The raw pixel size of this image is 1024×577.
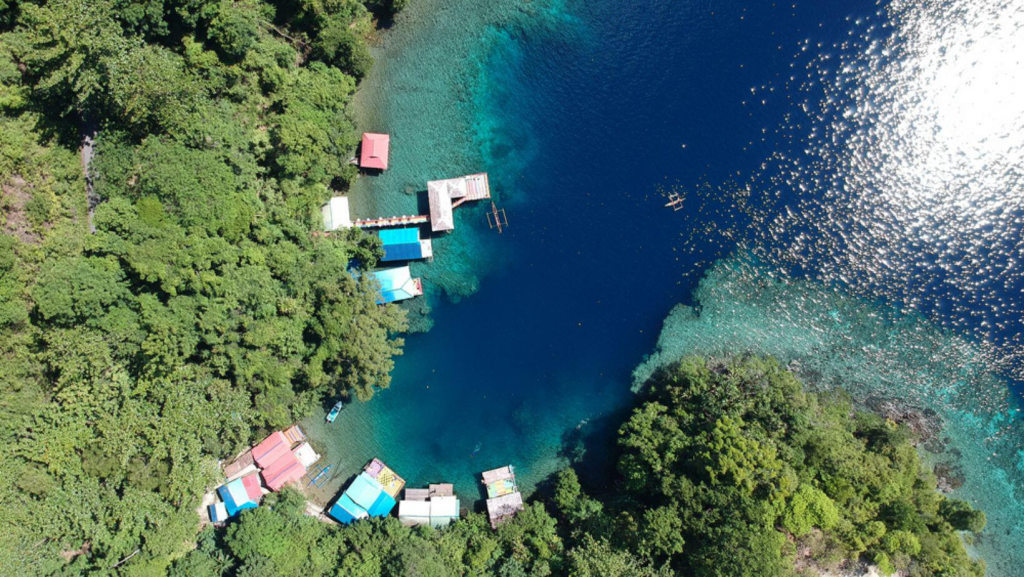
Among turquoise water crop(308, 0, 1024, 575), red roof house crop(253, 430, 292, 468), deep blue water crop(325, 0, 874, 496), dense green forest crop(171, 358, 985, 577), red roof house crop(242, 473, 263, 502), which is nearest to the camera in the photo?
dense green forest crop(171, 358, 985, 577)

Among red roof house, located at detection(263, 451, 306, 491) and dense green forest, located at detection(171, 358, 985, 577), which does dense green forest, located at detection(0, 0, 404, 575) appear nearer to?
red roof house, located at detection(263, 451, 306, 491)

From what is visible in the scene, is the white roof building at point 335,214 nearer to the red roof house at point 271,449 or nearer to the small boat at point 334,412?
the small boat at point 334,412

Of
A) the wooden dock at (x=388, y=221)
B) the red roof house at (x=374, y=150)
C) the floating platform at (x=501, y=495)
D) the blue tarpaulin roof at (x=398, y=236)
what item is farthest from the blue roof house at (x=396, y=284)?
the floating platform at (x=501, y=495)

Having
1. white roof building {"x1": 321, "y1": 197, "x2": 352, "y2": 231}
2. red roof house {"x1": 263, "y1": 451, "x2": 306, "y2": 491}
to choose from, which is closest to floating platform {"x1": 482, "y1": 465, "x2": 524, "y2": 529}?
red roof house {"x1": 263, "y1": 451, "x2": 306, "y2": 491}

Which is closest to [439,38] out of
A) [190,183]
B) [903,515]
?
[190,183]

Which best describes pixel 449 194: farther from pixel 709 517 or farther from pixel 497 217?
pixel 709 517

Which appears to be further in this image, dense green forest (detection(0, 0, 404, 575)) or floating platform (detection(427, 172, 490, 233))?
floating platform (detection(427, 172, 490, 233))
